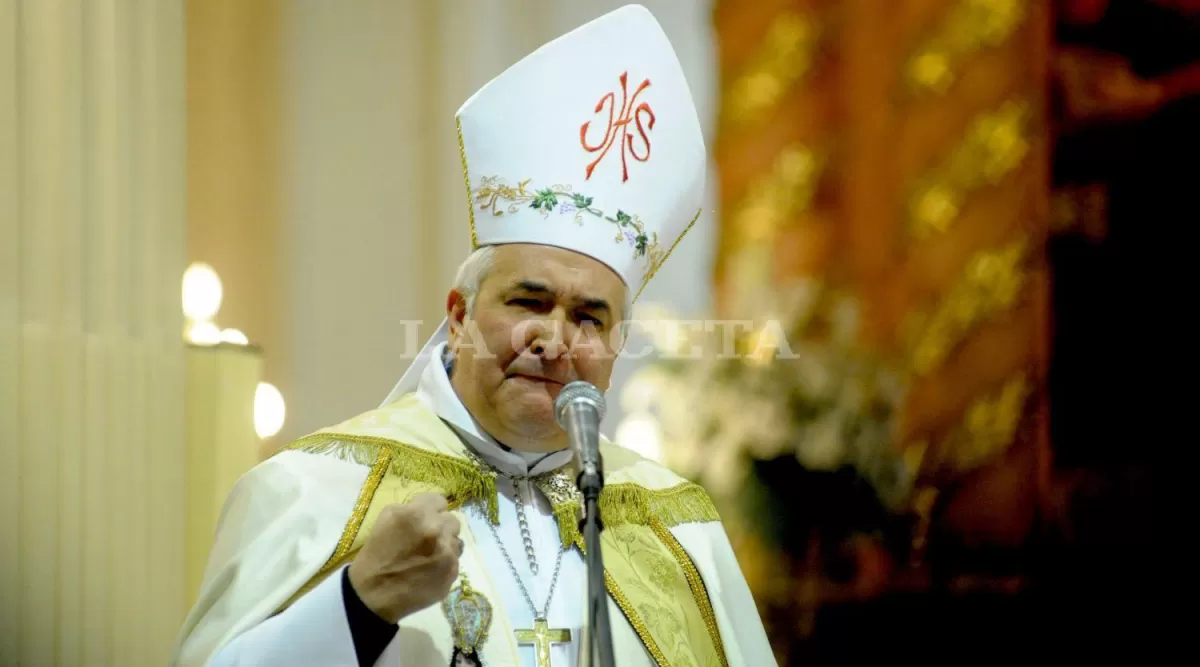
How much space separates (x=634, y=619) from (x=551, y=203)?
0.85 meters

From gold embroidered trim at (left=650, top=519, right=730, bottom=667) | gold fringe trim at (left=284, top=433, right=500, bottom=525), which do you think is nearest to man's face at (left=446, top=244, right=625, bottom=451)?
gold fringe trim at (left=284, top=433, right=500, bottom=525)

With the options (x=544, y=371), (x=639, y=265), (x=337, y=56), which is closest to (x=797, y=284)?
(x=337, y=56)

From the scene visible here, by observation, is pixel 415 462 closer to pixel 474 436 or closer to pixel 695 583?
pixel 474 436

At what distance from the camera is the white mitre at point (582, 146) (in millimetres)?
2676

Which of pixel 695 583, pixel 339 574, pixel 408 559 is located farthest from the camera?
pixel 695 583

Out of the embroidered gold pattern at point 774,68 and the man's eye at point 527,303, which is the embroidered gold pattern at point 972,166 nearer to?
the embroidered gold pattern at point 774,68

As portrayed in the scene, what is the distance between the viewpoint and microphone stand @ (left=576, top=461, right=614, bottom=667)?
171cm

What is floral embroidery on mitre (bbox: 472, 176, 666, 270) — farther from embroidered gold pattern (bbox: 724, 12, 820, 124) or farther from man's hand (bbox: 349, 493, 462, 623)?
embroidered gold pattern (bbox: 724, 12, 820, 124)

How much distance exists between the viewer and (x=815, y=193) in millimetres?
5164

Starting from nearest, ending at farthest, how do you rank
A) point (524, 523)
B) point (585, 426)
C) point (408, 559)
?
point (585, 426), point (408, 559), point (524, 523)

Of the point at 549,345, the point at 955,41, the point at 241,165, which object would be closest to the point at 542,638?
the point at 549,345

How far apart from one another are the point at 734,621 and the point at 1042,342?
8.09ft

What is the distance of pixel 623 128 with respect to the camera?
2783mm

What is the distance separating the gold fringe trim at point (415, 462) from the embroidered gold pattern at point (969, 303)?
275 cm
